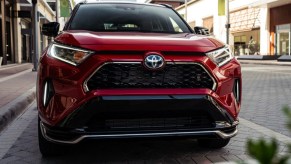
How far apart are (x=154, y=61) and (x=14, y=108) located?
4070 mm

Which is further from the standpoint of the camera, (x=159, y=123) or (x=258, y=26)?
(x=258, y=26)

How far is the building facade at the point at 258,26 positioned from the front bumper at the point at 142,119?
33145mm

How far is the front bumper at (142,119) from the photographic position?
309 cm

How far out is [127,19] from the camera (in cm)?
478

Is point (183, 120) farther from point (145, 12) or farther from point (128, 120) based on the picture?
point (145, 12)

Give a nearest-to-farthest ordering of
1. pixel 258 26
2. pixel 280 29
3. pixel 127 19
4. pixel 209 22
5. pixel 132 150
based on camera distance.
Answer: pixel 132 150 → pixel 127 19 → pixel 280 29 → pixel 258 26 → pixel 209 22

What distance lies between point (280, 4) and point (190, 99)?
3573 cm

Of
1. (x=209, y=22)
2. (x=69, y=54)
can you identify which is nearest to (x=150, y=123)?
(x=69, y=54)

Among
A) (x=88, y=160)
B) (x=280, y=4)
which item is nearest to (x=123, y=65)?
(x=88, y=160)

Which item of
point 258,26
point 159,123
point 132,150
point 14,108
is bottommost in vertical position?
point 132,150

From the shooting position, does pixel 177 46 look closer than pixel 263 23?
Yes

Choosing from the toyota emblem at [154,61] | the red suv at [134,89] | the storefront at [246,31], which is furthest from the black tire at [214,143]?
the storefront at [246,31]

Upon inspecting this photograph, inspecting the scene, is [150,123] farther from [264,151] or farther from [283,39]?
[283,39]

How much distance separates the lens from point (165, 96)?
3178 mm
